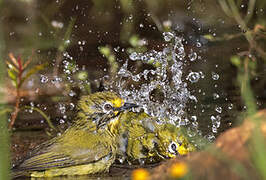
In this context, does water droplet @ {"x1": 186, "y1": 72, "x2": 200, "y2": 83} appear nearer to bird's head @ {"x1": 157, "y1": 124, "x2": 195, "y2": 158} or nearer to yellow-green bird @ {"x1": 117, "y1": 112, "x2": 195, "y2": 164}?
yellow-green bird @ {"x1": 117, "y1": 112, "x2": 195, "y2": 164}

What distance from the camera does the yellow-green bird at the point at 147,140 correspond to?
652 cm

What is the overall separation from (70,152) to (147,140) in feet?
3.15

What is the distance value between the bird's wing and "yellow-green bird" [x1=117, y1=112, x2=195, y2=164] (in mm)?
367

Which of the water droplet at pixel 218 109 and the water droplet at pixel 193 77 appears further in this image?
the water droplet at pixel 193 77

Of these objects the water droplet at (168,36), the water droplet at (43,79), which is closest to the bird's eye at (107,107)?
the water droplet at (168,36)

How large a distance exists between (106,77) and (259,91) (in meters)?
2.30

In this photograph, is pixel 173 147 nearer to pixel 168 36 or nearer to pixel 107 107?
pixel 107 107

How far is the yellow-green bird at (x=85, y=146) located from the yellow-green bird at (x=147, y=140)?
0.85ft

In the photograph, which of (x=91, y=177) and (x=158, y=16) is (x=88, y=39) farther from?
(x=91, y=177)

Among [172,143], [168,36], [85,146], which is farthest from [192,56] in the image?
[85,146]

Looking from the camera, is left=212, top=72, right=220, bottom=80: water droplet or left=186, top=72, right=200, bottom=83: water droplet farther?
left=212, top=72, right=220, bottom=80: water droplet

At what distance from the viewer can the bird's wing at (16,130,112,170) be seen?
6.11 meters

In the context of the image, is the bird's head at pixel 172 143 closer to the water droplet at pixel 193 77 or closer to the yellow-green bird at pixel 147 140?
the yellow-green bird at pixel 147 140

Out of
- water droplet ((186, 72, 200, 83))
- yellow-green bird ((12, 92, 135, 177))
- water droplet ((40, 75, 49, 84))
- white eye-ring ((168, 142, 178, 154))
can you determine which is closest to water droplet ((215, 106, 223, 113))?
water droplet ((186, 72, 200, 83))
